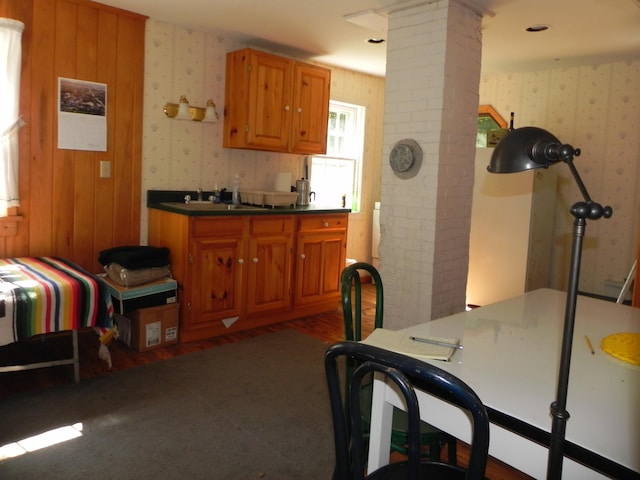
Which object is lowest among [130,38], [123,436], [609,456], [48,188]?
[123,436]

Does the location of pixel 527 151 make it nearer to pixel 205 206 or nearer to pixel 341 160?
pixel 205 206

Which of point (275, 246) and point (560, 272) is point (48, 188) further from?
point (560, 272)

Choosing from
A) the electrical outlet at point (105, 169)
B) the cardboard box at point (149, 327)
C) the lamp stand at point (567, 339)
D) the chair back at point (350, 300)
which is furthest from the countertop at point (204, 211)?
the lamp stand at point (567, 339)

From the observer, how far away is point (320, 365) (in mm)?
3279

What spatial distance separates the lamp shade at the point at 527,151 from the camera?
1088 millimetres

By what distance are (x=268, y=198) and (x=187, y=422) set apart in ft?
6.76

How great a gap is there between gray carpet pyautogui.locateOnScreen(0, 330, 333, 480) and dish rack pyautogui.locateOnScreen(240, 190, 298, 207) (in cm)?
136

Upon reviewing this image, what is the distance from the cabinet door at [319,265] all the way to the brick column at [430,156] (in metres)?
0.97

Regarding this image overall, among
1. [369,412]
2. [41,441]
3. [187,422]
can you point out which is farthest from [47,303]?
[369,412]

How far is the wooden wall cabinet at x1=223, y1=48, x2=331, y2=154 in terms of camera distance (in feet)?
13.2

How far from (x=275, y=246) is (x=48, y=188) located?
1.66m

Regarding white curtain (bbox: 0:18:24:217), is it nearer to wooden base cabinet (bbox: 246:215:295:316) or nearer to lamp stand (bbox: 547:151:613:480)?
wooden base cabinet (bbox: 246:215:295:316)

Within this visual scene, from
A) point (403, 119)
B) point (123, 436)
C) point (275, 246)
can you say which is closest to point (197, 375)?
point (123, 436)

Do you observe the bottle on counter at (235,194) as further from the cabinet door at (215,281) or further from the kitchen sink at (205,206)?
the cabinet door at (215,281)
